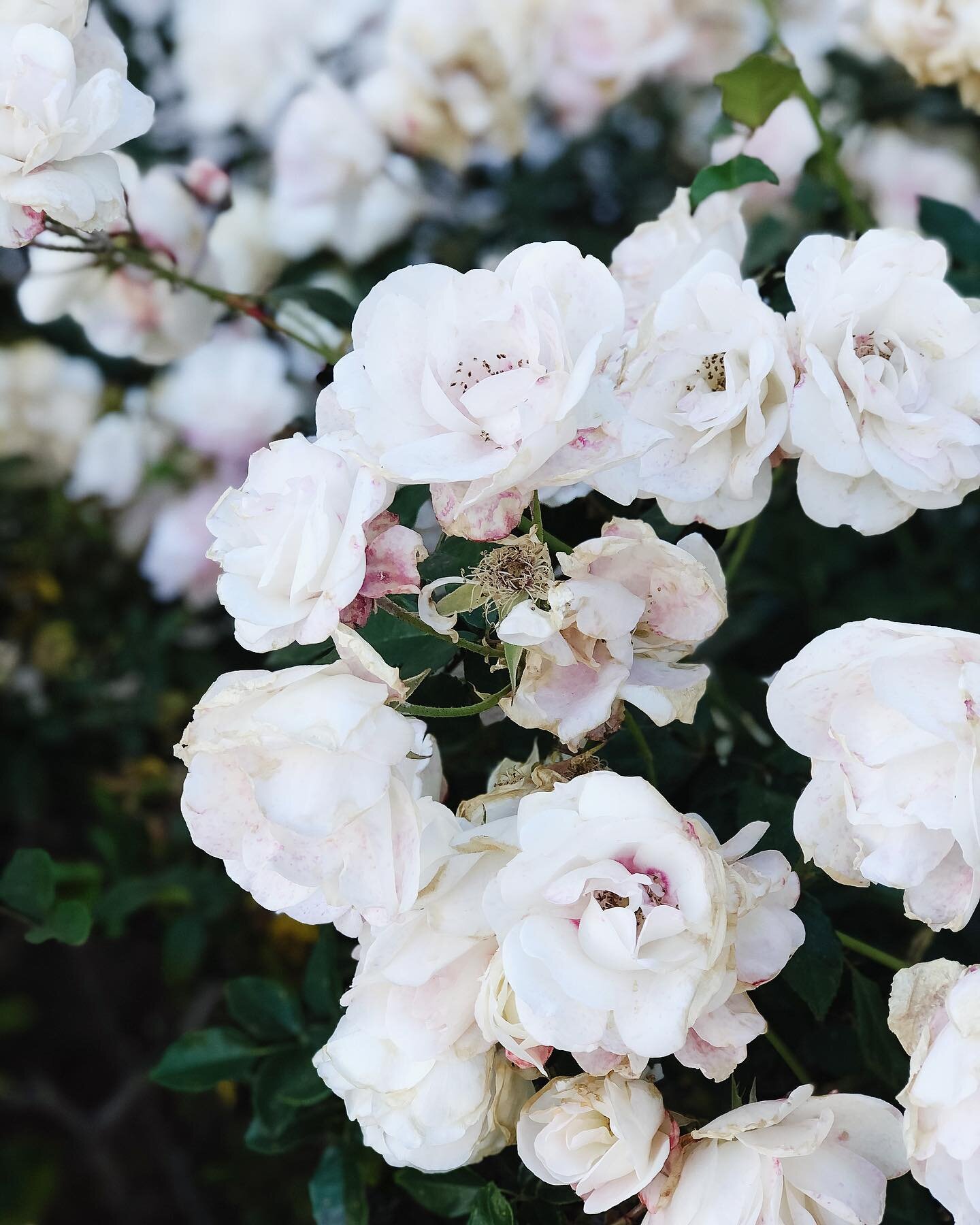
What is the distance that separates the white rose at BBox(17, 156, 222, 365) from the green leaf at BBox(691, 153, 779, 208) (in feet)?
1.32

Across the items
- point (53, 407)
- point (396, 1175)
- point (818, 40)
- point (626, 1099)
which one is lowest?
point (53, 407)

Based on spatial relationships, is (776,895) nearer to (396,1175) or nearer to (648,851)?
(648,851)

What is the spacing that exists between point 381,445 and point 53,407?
1198 millimetres

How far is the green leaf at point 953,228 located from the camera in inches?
36.8

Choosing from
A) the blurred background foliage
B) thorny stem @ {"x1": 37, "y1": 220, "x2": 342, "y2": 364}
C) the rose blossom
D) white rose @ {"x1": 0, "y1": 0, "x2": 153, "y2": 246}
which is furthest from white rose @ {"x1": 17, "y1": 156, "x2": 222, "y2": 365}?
the rose blossom

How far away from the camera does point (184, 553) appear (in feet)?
4.33

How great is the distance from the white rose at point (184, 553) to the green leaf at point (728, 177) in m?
0.74

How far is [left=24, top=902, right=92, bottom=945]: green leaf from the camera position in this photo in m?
0.75

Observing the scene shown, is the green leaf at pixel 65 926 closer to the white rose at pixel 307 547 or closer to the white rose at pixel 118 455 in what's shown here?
the white rose at pixel 307 547

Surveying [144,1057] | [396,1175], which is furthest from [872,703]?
[144,1057]

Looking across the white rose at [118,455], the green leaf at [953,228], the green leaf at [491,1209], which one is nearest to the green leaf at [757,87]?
the green leaf at [953,228]

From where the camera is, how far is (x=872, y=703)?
1.58ft

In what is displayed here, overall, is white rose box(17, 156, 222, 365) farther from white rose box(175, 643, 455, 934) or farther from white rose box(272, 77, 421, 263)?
white rose box(175, 643, 455, 934)

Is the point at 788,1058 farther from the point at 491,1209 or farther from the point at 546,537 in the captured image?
the point at 546,537
